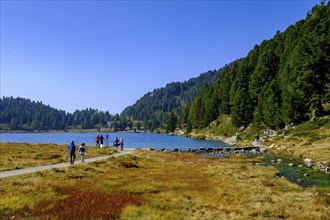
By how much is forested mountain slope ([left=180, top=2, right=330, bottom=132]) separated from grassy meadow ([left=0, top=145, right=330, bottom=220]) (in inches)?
1950

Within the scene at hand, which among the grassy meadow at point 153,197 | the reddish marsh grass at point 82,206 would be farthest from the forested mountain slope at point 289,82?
the reddish marsh grass at point 82,206

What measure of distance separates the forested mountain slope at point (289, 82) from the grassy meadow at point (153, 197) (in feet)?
162

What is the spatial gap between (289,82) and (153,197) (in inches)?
2927

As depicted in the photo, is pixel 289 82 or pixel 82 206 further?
pixel 289 82

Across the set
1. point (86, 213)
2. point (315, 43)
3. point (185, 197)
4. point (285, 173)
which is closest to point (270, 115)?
point (315, 43)

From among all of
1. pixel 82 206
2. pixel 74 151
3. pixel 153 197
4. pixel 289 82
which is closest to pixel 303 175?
pixel 153 197

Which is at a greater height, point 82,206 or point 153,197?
point 82,206

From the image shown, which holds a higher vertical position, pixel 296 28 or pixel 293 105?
pixel 296 28

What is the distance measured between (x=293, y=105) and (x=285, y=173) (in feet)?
157

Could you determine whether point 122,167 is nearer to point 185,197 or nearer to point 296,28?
point 185,197

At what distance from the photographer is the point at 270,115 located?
95.1 metres

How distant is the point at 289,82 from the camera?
285 ft

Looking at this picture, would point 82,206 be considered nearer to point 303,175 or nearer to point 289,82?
point 303,175

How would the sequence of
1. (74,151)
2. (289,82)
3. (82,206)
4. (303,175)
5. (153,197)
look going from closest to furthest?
(82,206) → (153,197) → (303,175) → (74,151) → (289,82)
